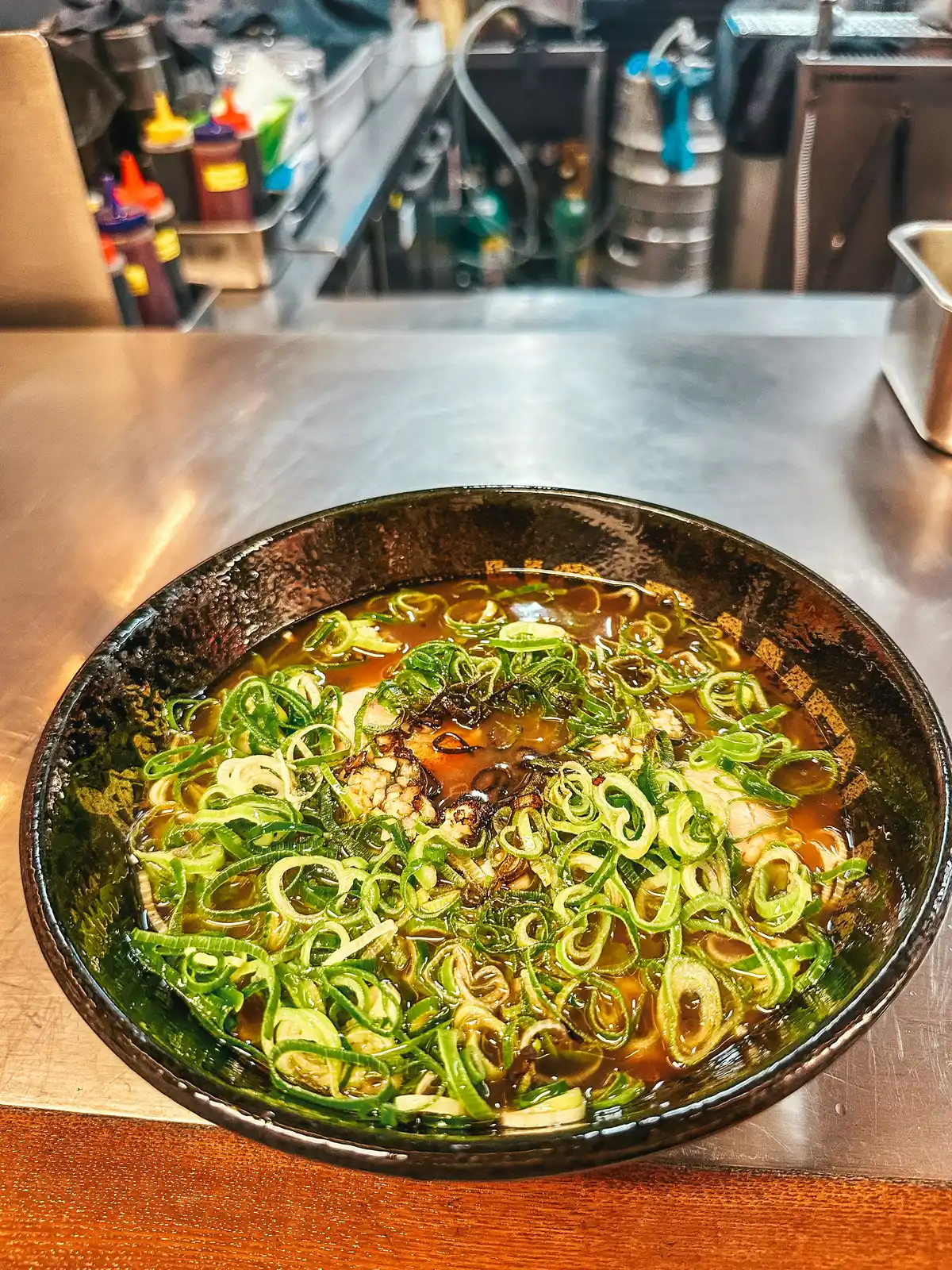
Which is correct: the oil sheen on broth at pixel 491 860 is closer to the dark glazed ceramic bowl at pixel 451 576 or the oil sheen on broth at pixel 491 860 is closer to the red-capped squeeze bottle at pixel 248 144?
the dark glazed ceramic bowl at pixel 451 576

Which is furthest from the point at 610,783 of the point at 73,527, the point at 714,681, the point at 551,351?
the point at 551,351

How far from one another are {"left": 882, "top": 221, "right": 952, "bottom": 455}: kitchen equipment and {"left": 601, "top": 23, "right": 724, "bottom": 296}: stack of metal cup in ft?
9.69

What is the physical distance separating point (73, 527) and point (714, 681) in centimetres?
133

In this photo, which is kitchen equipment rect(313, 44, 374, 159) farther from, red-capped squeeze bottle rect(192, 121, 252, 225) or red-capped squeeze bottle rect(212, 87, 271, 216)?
red-capped squeeze bottle rect(192, 121, 252, 225)

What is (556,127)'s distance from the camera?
19.0 ft

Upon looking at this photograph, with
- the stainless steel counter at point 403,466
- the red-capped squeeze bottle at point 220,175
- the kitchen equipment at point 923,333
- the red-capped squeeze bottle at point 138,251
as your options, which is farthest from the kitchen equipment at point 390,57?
the kitchen equipment at point 923,333

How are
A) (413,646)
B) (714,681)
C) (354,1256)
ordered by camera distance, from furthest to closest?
(413,646) < (714,681) < (354,1256)

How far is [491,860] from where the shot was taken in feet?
3.79

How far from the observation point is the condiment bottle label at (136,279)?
2631mm

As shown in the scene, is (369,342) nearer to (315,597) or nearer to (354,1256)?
(315,597)

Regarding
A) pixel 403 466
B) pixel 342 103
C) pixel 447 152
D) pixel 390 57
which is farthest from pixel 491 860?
pixel 447 152

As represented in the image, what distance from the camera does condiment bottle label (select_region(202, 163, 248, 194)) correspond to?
297 cm

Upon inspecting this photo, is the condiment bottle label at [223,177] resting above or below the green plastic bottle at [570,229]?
above

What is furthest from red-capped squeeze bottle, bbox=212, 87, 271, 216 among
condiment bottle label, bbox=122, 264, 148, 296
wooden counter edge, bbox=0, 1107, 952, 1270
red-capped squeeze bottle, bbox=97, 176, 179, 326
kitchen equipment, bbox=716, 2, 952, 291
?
wooden counter edge, bbox=0, 1107, 952, 1270
